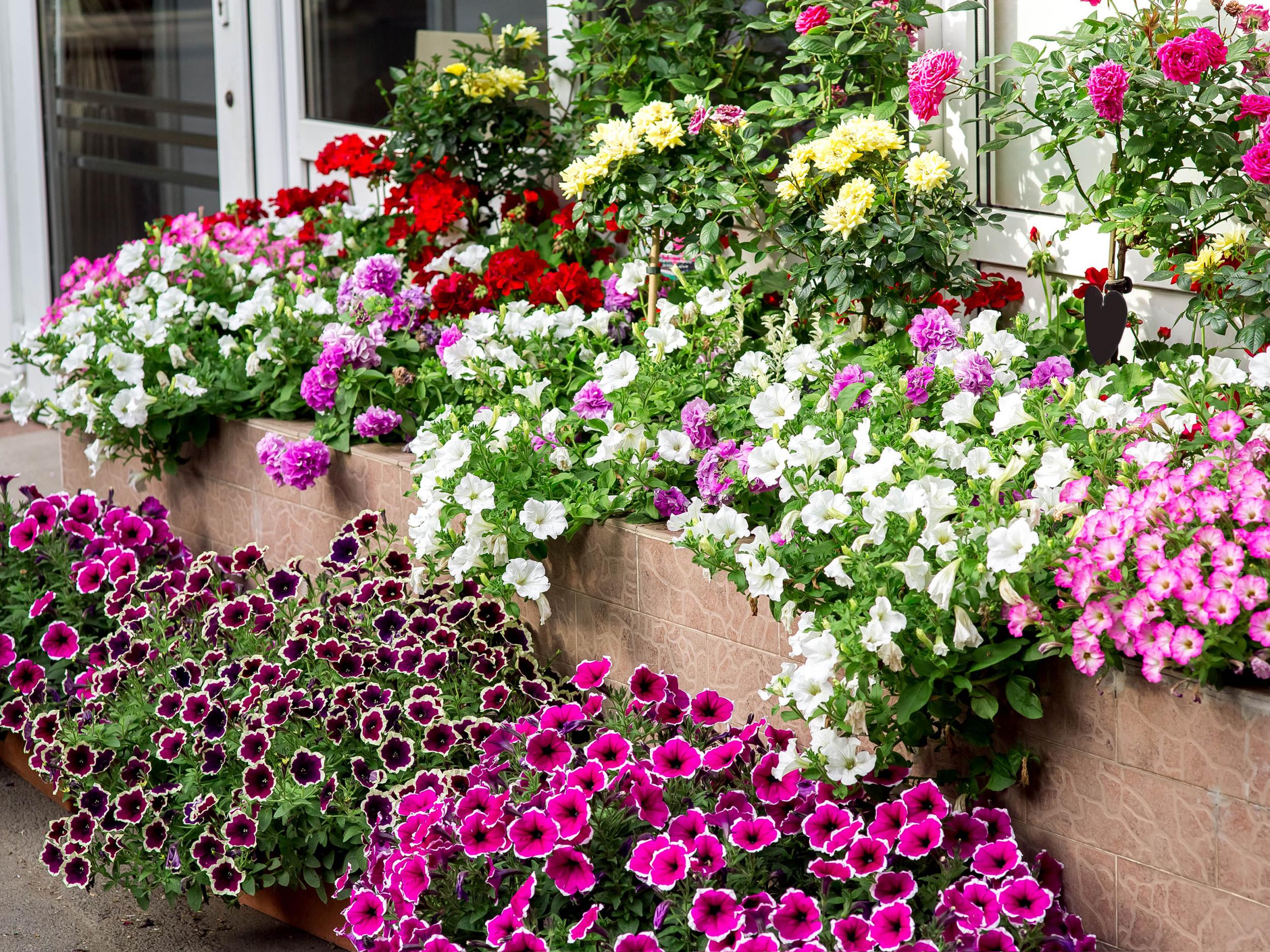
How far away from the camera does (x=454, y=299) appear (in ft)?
10.1

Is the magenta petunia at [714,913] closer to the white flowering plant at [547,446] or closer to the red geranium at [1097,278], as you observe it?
the white flowering plant at [547,446]

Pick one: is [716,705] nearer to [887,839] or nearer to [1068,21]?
[887,839]

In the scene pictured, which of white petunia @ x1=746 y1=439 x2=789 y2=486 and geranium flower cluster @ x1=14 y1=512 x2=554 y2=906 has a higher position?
white petunia @ x1=746 y1=439 x2=789 y2=486

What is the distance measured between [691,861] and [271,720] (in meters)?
0.78

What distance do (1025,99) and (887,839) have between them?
157cm

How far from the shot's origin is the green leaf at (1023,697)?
1.72 m

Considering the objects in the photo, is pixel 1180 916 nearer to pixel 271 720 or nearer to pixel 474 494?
pixel 474 494

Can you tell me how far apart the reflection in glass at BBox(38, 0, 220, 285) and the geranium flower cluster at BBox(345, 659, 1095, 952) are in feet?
12.2

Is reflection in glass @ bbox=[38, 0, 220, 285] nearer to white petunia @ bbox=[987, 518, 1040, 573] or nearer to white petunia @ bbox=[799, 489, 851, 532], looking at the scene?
white petunia @ bbox=[799, 489, 851, 532]

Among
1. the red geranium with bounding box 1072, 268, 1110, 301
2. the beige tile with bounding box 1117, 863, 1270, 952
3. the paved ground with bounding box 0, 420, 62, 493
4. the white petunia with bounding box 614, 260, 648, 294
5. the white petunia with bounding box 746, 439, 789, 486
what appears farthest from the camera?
the paved ground with bounding box 0, 420, 62, 493

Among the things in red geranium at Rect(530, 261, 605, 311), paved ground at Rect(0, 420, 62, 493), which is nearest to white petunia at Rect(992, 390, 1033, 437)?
red geranium at Rect(530, 261, 605, 311)

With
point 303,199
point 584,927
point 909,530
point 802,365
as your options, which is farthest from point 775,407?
point 303,199

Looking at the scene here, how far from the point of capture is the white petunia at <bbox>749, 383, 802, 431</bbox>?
6.84 feet

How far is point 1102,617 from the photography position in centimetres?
159
